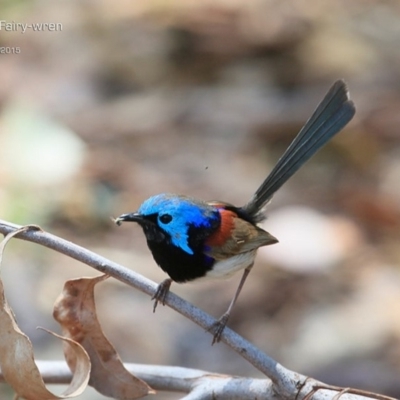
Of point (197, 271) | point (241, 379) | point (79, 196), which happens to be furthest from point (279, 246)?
point (241, 379)

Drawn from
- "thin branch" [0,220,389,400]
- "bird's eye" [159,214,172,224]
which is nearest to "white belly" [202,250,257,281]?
"bird's eye" [159,214,172,224]

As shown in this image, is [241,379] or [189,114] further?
[189,114]

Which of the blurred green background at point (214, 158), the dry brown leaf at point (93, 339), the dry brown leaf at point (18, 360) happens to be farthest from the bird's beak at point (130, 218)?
the blurred green background at point (214, 158)

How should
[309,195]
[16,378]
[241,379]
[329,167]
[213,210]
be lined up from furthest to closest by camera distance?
[329,167]
[309,195]
[213,210]
[241,379]
[16,378]

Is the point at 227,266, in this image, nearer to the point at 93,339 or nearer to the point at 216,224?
the point at 216,224

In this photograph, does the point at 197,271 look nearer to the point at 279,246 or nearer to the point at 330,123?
the point at 330,123

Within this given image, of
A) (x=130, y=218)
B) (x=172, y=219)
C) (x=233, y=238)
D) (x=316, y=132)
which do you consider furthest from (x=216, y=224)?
(x=316, y=132)

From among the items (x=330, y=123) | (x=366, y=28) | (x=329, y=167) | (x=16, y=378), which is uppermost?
(x=366, y=28)

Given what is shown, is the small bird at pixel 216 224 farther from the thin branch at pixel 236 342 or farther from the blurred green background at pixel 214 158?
the blurred green background at pixel 214 158
